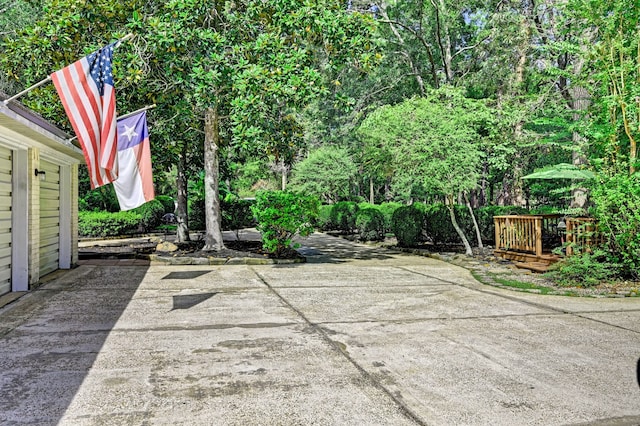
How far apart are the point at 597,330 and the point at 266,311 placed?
400cm

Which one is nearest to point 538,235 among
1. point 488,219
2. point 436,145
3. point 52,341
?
point 436,145

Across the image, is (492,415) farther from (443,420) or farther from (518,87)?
(518,87)

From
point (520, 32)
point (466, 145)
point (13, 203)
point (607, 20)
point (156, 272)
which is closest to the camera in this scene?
point (13, 203)

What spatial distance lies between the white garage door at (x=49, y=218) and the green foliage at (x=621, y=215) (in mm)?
10172

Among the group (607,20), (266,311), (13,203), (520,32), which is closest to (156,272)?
(13,203)

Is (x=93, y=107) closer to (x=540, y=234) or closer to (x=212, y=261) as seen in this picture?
(x=212, y=261)

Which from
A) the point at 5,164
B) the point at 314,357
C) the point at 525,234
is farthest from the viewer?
the point at 525,234

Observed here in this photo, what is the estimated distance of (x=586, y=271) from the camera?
27.7ft

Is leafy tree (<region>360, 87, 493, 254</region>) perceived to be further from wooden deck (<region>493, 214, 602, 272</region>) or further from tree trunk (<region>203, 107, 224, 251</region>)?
tree trunk (<region>203, 107, 224, 251</region>)

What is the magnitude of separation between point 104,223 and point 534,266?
1503 centimetres

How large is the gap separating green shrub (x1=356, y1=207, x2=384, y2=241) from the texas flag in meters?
11.6

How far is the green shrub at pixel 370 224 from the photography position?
17.8m

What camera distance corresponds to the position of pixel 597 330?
546 centimetres

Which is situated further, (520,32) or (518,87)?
(518,87)
